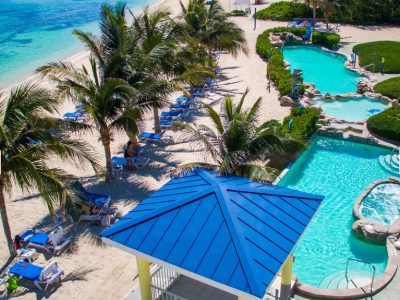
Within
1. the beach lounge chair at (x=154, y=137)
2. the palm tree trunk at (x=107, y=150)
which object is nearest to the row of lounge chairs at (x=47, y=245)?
the palm tree trunk at (x=107, y=150)

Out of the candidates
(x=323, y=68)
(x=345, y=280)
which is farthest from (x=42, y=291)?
(x=323, y=68)

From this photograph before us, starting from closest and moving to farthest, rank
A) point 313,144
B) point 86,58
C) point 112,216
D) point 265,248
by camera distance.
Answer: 1. point 265,248
2. point 112,216
3. point 313,144
4. point 86,58

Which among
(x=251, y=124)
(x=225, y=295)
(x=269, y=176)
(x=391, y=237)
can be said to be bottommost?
(x=391, y=237)

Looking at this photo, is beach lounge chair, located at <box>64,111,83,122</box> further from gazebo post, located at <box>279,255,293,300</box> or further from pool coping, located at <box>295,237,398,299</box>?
gazebo post, located at <box>279,255,293,300</box>

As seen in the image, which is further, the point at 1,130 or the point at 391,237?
the point at 391,237

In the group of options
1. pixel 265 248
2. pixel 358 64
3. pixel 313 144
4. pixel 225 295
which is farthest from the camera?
pixel 358 64

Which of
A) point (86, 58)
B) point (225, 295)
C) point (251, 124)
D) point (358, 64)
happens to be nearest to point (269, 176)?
point (251, 124)

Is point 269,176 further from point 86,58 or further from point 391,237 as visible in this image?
point 86,58

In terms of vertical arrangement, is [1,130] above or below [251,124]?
above
